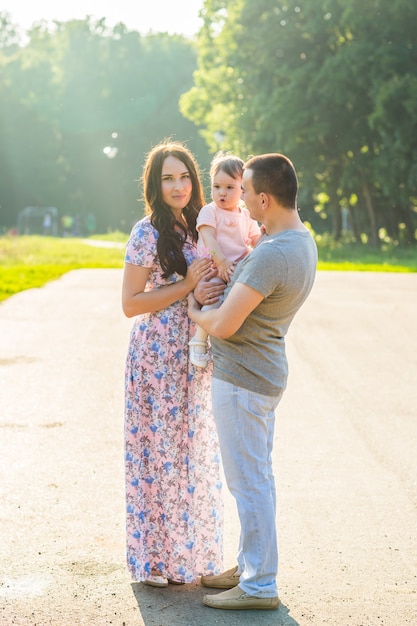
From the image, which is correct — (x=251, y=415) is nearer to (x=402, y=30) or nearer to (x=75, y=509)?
(x=75, y=509)

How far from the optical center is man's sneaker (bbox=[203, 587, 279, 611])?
4707 millimetres

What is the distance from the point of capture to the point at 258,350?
14.6 ft

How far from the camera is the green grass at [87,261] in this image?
A: 2330cm

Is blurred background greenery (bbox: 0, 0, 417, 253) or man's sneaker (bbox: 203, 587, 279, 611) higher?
blurred background greenery (bbox: 0, 0, 417, 253)

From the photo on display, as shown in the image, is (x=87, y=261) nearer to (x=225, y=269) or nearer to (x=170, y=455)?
(x=170, y=455)

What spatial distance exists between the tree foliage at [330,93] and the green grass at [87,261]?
2559mm

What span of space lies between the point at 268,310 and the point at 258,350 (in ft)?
0.59

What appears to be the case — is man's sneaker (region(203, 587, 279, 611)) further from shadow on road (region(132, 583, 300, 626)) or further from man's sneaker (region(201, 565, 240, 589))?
man's sneaker (region(201, 565, 240, 589))

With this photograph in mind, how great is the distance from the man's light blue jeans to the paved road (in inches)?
13.9

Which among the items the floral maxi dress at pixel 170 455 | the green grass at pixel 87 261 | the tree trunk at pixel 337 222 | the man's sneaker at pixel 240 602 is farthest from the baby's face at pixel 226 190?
the tree trunk at pixel 337 222

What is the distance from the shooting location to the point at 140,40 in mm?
80688

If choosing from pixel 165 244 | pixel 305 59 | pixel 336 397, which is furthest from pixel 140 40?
pixel 165 244

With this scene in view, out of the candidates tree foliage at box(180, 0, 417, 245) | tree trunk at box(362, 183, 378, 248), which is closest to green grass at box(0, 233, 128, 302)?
tree foliage at box(180, 0, 417, 245)

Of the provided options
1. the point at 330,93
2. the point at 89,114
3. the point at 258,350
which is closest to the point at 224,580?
the point at 258,350
